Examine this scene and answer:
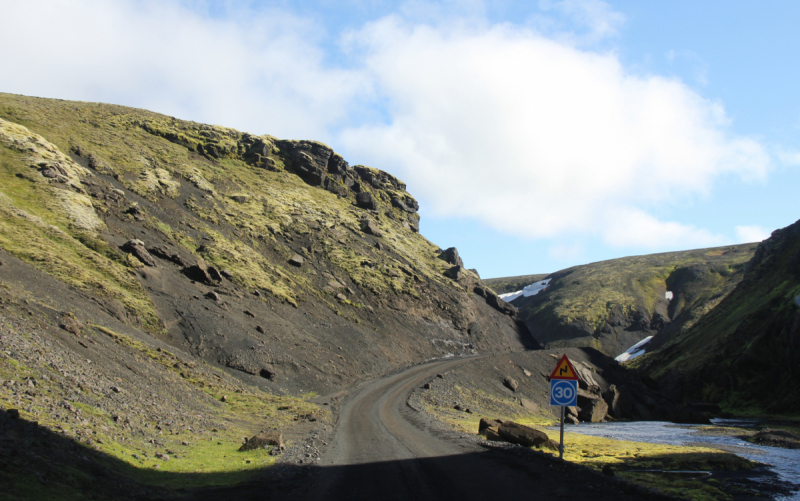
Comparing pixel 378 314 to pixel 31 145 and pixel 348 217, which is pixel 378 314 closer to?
pixel 348 217

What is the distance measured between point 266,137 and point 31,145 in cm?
5108

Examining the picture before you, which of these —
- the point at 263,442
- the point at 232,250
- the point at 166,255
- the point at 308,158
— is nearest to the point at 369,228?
the point at 308,158

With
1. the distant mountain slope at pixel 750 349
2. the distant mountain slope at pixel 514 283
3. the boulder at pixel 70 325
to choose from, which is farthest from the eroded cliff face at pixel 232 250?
the distant mountain slope at pixel 514 283

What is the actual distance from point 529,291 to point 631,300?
158 feet

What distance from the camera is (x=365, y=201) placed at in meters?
89.6

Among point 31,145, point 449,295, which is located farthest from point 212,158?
point 449,295

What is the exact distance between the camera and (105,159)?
5241 centimetres

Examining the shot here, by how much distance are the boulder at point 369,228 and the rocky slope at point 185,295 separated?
0.42m

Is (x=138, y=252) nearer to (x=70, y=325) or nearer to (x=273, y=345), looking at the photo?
(x=273, y=345)

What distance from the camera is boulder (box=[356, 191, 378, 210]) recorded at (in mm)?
89500

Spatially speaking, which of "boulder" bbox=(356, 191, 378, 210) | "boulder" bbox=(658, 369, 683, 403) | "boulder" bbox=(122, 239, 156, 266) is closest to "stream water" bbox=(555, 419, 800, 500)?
"boulder" bbox=(658, 369, 683, 403)

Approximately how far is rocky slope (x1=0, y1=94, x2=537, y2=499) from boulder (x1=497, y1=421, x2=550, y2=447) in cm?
934

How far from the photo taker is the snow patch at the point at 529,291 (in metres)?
165

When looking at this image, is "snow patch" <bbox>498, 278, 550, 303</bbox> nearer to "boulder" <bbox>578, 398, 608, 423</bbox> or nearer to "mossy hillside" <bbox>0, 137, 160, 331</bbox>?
"boulder" <bbox>578, 398, 608, 423</bbox>
